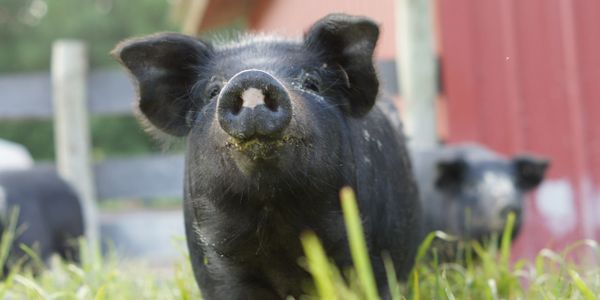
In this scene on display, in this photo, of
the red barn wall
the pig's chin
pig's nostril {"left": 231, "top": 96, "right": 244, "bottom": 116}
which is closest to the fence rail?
the red barn wall

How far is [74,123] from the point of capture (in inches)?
269

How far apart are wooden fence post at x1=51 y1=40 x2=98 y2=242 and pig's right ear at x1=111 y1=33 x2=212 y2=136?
4.08 meters

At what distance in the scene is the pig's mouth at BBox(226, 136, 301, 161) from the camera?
6.88 ft

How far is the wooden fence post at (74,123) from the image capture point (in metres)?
6.80

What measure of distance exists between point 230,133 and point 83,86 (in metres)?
5.25

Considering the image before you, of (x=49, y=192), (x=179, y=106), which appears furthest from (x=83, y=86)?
(x=179, y=106)

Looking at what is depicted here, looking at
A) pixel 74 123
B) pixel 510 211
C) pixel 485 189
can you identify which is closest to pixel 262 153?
pixel 510 211

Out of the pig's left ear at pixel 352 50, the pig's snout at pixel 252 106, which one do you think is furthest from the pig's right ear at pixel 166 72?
the pig's snout at pixel 252 106

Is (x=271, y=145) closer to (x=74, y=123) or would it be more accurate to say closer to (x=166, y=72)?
(x=166, y=72)

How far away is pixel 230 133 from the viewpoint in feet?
6.73

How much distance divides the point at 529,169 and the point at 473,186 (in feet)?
1.26

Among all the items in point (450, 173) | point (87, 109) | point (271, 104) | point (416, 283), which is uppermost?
point (271, 104)

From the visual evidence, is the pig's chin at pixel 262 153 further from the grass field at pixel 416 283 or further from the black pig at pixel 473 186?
the black pig at pixel 473 186

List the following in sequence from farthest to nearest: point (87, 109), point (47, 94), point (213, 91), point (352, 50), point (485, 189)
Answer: point (47, 94) → point (87, 109) → point (485, 189) → point (352, 50) → point (213, 91)
